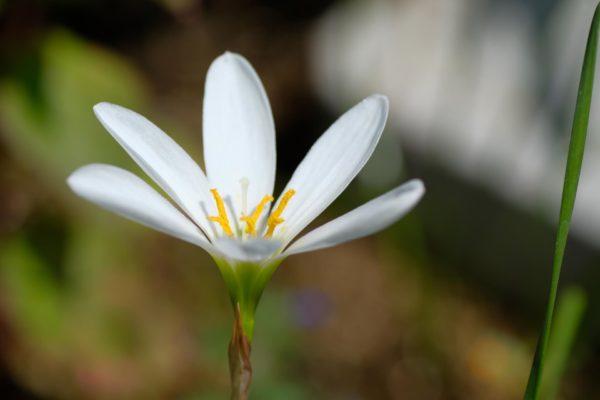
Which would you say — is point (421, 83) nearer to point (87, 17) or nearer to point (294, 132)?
point (294, 132)

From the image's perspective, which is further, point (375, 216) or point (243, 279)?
point (243, 279)

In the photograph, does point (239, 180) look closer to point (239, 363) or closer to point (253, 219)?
point (253, 219)

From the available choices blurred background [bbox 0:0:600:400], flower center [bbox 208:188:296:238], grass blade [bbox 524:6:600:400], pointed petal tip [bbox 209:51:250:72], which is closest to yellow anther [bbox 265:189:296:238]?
flower center [bbox 208:188:296:238]

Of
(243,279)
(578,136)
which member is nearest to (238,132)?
(243,279)

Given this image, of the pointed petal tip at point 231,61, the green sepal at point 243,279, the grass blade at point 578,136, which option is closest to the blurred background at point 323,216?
the pointed petal tip at point 231,61

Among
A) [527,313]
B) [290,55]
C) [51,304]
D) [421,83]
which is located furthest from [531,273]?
[51,304]

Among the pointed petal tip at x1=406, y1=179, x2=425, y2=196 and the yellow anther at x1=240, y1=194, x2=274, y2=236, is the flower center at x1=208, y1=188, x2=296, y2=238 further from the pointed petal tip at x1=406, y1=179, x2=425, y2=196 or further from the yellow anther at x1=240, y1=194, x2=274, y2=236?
the pointed petal tip at x1=406, y1=179, x2=425, y2=196
